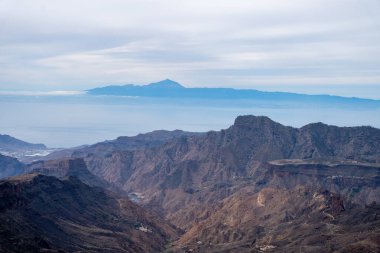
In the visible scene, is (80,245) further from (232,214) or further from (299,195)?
(299,195)

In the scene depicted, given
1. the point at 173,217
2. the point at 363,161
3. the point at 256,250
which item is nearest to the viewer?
the point at 256,250

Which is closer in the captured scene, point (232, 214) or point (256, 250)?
point (256, 250)

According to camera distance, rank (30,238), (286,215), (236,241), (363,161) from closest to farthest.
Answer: (30,238) < (236,241) < (286,215) < (363,161)

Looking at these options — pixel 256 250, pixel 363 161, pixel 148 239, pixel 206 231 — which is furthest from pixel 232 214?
pixel 363 161

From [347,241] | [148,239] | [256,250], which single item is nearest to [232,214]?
[148,239]

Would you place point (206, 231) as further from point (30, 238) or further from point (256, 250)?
point (30, 238)

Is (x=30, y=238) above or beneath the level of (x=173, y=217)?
above
